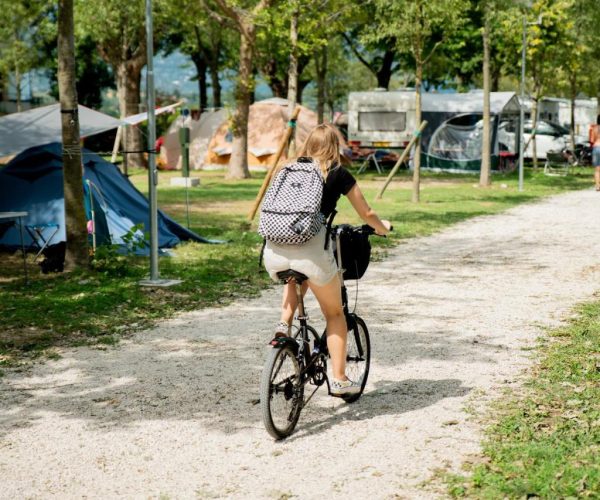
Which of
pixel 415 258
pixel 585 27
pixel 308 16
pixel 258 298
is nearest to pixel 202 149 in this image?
pixel 308 16

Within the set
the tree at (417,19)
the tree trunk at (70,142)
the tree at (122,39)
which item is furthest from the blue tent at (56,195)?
the tree at (122,39)

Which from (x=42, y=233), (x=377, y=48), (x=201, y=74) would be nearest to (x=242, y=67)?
(x=42, y=233)

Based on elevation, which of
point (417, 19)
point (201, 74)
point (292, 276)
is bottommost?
point (292, 276)

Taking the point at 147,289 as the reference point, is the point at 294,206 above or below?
above

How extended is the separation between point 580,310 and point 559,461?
4138 mm

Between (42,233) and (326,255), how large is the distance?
8.57 m

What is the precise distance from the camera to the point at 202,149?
34188mm

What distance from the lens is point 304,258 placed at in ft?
15.6

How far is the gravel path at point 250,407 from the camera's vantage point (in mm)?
4340

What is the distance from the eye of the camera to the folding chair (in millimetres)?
12359

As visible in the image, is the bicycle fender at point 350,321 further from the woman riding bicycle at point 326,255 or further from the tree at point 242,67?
the tree at point 242,67

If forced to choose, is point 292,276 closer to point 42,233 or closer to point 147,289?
point 147,289

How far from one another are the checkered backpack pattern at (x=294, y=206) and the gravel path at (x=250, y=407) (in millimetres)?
1101

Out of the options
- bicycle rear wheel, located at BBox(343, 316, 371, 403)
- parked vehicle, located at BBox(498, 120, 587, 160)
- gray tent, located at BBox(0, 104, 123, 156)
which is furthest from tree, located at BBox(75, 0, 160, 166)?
bicycle rear wheel, located at BBox(343, 316, 371, 403)
